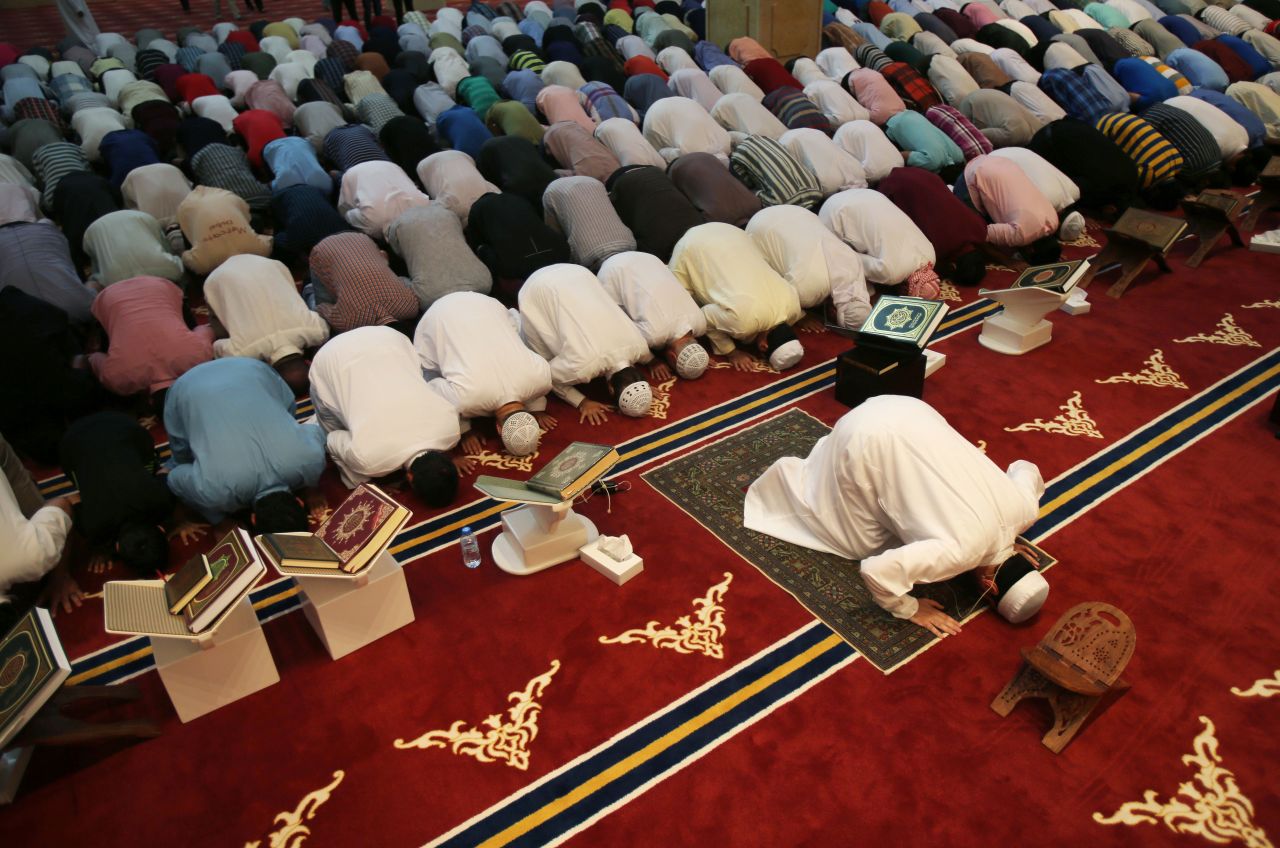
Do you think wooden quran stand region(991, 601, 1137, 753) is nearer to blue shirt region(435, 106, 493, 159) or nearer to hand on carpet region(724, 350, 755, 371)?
hand on carpet region(724, 350, 755, 371)

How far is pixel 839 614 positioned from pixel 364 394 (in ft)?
6.43

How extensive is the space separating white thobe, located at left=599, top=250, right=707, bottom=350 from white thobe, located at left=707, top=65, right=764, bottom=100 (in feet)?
11.0

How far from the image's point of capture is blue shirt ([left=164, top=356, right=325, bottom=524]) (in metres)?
2.95

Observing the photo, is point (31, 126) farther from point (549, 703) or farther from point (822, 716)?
point (822, 716)

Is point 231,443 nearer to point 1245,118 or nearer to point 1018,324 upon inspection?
point 1018,324

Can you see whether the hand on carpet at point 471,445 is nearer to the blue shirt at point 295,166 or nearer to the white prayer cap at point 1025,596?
the white prayer cap at point 1025,596

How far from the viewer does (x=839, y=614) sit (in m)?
2.67

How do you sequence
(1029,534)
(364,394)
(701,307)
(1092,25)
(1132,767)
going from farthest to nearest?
(1092,25) < (701,307) < (364,394) < (1029,534) < (1132,767)

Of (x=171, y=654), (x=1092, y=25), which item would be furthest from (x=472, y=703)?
(x=1092, y=25)

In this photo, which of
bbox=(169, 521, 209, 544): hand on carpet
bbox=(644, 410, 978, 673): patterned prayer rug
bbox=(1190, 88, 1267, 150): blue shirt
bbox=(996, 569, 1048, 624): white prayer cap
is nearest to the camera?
bbox=(996, 569, 1048, 624): white prayer cap

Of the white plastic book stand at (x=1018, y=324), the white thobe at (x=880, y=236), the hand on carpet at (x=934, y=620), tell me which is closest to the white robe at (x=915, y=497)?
the hand on carpet at (x=934, y=620)

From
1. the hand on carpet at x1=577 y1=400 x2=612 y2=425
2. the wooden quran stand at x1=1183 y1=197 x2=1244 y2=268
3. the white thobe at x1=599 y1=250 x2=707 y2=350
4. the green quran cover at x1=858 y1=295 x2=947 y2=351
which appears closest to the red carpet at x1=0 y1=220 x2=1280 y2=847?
the hand on carpet at x1=577 y1=400 x2=612 y2=425

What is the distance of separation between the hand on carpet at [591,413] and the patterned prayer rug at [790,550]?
475 mm

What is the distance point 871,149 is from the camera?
221 inches
